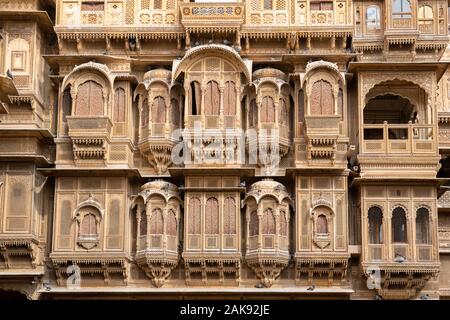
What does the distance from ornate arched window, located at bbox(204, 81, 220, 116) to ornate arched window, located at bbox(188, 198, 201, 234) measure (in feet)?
8.06

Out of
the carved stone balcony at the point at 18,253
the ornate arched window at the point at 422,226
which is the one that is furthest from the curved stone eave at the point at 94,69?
the ornate arched window at the point at 422,226

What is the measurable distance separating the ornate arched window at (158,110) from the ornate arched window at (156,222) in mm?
2533

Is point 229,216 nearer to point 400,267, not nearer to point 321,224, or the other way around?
point 321,224

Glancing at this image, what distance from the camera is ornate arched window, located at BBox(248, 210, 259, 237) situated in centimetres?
2725

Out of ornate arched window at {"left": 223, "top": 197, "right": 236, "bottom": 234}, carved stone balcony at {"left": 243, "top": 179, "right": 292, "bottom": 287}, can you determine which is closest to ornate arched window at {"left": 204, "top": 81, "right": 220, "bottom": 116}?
carved stone balcony at {"left": 243, "top": 179, "right": 292, "bottom": 287}

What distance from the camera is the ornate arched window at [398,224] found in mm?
27141

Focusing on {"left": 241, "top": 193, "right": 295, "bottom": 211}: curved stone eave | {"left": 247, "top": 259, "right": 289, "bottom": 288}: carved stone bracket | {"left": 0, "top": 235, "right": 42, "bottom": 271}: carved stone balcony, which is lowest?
{"left": 247, "top": 259, "right": 289, "bottom": 288}: carved stone bracket

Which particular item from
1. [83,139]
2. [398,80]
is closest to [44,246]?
[83,139]

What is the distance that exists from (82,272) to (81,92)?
16.2 ft

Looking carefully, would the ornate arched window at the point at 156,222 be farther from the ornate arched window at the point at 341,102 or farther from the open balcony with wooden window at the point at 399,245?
the ornate arched window at the point at 341,102

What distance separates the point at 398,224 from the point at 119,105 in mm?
8305

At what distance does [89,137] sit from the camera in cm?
2734

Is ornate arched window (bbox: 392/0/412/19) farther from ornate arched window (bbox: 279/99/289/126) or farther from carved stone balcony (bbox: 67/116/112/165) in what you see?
carved stone balcony (bbox: 67/116/112/165)

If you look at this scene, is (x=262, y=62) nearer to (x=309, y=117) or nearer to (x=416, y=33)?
(x=309, y=117)
